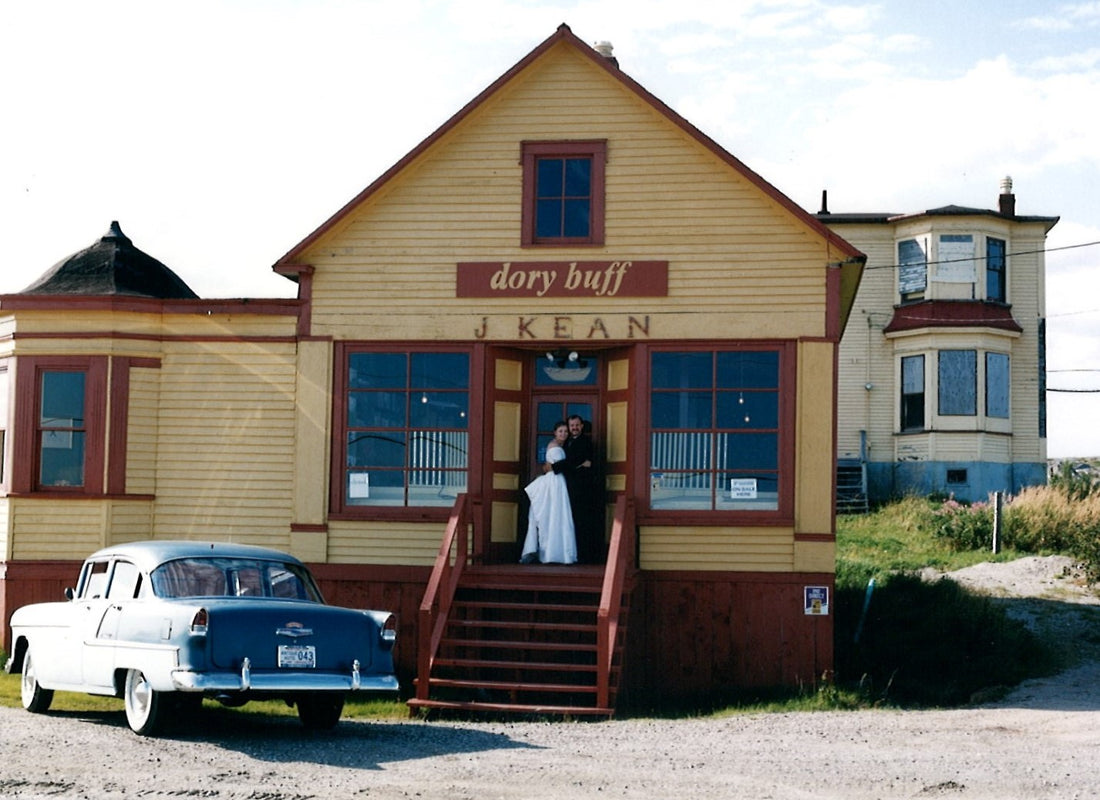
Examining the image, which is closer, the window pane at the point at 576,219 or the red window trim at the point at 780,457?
the red window trim at the point at 780,457

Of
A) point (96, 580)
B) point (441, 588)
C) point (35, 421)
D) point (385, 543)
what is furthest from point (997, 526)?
Result: point (96, 580)

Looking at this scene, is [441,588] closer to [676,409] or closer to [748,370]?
[676,409]

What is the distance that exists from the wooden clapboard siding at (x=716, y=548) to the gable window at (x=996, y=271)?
22081mm

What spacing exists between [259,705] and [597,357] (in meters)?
5.99

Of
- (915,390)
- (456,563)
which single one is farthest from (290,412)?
(915,390)

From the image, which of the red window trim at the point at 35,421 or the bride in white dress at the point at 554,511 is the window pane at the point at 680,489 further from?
the red window trim at the point at 35,421

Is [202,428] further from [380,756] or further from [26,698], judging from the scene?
[380,756]

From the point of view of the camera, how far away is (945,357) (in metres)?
37.1

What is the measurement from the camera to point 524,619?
17.0m

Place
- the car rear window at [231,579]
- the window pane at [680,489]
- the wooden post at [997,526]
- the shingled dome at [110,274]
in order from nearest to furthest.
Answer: the car rear window at [231,579] < the window pane at [680,489] < the shingled dome at [110,274] < the wooden post at [997,526]

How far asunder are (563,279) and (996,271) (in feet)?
74.2

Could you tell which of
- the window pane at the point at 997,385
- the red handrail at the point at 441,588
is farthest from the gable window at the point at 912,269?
the red handrail at the point at 441,588

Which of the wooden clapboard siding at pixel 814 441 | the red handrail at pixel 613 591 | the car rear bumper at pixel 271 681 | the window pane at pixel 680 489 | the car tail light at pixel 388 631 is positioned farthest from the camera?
the window pane at pixel 680 489

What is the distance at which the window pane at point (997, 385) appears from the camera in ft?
122
